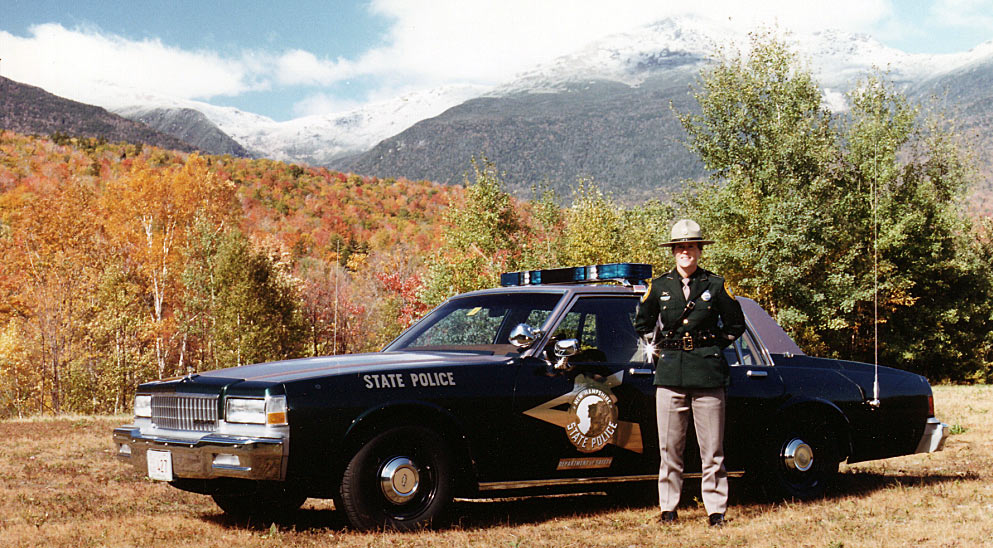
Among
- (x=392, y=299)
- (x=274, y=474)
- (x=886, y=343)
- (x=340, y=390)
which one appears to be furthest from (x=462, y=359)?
(x=392, y=299)

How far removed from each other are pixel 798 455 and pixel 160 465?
4.62 metres

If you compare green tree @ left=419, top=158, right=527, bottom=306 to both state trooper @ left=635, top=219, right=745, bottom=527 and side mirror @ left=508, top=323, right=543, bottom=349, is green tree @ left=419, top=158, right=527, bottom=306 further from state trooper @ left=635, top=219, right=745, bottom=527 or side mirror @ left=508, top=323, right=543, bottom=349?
side mirror @ left=508, top=323, right=543, bottom=349

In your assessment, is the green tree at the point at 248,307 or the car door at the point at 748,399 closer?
the car door at the point at 748,399

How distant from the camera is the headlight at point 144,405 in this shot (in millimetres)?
6379

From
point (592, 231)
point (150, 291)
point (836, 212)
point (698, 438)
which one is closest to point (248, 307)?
point (150, 291)

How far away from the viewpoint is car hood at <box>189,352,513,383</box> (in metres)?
5.86

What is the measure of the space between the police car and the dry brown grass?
0.87 ft

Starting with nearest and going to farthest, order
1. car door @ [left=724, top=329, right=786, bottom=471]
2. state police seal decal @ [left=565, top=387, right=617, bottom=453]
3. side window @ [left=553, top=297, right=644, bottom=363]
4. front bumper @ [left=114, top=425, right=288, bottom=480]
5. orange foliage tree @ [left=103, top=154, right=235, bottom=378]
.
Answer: front bumper @ [left=114, top=425, right=288, bottom=480] → state police seal decal @ [left=565, top=387, right=617, bottom=453] → side window @ [left=553, top=297, right=644, bottom=363] → car door @ [left=724, top=329, right=786, bottom=471] → orange foliage tree @ [left=103, top=154, right=235, bottom=378]

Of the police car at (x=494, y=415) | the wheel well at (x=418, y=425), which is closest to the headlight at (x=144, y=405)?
the police car at (x=494, y=415)

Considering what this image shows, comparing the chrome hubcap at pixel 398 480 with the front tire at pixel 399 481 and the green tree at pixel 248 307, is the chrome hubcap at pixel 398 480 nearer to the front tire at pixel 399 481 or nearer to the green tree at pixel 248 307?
the front tire at pixel 399 481

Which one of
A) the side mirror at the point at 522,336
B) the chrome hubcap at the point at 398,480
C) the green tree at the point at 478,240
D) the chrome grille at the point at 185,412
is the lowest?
the chrome hubcap at the point at 398,480

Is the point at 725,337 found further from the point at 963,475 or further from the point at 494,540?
the point at 963,475

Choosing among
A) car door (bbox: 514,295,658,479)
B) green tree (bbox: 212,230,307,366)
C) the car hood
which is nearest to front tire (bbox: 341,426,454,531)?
the car hood

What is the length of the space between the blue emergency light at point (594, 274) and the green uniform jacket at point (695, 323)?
587 mm
